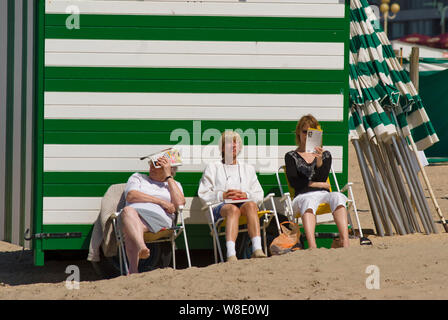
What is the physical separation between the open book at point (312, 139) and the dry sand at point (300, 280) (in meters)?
0.96

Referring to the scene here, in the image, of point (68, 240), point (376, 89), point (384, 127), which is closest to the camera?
point (68, 240)

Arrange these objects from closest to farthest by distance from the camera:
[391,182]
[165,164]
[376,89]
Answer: [165,164] → [376,89] → [391,182]

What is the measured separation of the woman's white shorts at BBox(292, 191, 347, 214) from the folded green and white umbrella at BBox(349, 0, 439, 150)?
1196 mm

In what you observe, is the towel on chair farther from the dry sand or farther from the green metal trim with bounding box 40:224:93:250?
the dry sand

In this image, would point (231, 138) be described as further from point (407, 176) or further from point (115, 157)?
point (407, 176)

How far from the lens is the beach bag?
538 centimetres

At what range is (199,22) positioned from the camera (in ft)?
19.2

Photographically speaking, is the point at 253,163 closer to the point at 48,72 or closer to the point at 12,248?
the point at 48,72

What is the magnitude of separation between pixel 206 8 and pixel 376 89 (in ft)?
6.04

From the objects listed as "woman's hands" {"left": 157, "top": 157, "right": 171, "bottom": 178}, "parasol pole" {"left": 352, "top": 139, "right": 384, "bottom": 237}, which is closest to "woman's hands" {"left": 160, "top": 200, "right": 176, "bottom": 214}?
"woman's hands" {"left": 157, "top": 157, "right": 171, "bottom": 178}

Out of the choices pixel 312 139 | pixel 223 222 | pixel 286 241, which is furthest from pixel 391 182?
pixel 223 222

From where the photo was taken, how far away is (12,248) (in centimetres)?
775

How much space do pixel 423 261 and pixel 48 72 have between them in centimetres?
298

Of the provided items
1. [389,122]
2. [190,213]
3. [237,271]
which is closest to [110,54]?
[190,213]
